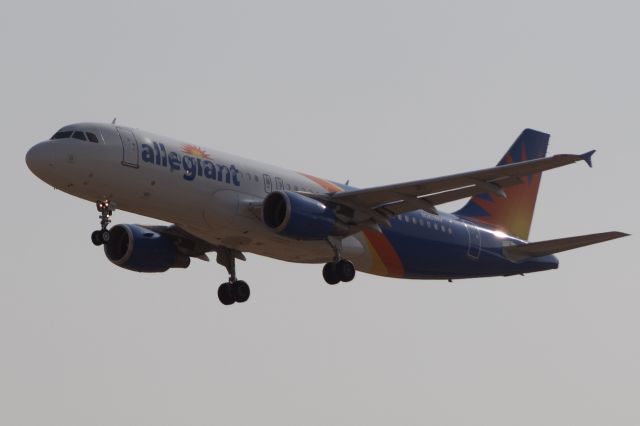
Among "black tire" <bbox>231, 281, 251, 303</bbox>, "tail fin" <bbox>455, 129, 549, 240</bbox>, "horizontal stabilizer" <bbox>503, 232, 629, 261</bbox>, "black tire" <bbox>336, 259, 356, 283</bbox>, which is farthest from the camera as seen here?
"tail fin" <bbox>455, 129, 549, 240</bbox>

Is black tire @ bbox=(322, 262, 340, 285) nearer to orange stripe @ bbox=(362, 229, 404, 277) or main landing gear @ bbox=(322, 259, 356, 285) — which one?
main landing gear @ bbox=(322, 259, 356, 285)

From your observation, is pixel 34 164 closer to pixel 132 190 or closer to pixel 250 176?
pixel 132 190

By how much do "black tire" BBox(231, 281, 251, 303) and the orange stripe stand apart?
192 inches

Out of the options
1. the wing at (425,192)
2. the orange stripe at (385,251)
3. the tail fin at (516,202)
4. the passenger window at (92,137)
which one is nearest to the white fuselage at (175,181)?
the passenger window at (92,137)

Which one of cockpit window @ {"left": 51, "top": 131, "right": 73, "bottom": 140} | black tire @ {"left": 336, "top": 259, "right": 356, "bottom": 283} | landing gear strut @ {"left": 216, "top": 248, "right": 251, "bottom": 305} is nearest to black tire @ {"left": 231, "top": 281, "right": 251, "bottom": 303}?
landing gear strut @ {"left": 216, "top": 248, "right": 251, "bottom": 305}

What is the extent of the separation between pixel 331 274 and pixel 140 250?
6.97 meters

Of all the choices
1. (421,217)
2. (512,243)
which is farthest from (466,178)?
(512,243)

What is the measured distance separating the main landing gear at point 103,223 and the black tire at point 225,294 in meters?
7.96

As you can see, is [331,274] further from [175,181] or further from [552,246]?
[552,246]

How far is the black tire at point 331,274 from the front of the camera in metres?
46.9

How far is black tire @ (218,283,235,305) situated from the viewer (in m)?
50.2

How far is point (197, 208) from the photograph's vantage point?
4381cm

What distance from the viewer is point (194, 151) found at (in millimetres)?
44406

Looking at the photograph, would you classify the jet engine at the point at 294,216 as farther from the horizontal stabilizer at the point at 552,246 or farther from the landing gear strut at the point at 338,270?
the horizontal stabilizer at the point at 552,246
